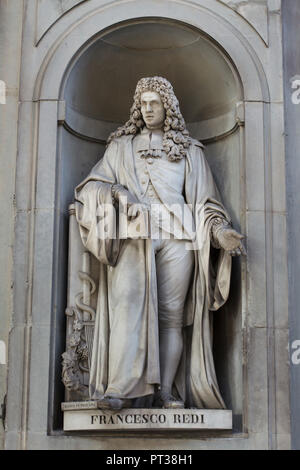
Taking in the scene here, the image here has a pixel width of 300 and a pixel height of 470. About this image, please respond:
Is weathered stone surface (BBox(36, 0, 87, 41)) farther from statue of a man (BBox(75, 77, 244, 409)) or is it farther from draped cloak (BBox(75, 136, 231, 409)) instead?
draped cloak (BBox(75, 136, 231, 409))

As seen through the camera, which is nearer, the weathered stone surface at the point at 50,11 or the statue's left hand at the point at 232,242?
the statue's left hand at the point at 232,242

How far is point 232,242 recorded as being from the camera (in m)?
9.69

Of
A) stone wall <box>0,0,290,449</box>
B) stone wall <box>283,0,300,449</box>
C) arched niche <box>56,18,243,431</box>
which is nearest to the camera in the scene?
stone wall <box>0,0,290,449</box>

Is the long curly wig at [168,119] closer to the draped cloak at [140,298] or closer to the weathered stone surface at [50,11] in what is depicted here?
the draped cloak at [140,298]

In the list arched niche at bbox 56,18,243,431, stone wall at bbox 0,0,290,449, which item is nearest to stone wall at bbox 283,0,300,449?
stone wall at bbox 0,0,290,449

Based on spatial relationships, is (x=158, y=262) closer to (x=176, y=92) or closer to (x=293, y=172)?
(x=293, y=172)

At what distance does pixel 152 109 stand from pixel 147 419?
288 cm

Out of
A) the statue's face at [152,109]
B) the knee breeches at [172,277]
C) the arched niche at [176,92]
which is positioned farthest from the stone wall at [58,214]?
the statue's face at [152,109]

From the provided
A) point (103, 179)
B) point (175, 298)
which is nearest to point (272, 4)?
point (103, 179)

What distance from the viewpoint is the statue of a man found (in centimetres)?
968

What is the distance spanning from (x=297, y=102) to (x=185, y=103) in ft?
3.77

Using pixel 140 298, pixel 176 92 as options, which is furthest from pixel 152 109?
pixel 140 298

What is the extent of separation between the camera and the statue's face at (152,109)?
1034 cm

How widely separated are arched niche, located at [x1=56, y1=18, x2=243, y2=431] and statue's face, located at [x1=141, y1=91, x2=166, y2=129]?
Answer: 67 cm
